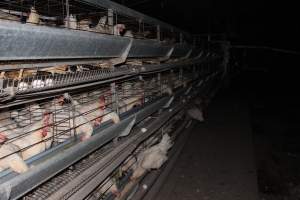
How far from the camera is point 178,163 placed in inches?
125

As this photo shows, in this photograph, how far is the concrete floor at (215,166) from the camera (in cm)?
258

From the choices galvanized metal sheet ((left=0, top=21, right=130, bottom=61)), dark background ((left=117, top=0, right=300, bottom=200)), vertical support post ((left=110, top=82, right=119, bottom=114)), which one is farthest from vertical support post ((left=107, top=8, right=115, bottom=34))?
dark background ((left=117, top=0, right=300, bottom=200))

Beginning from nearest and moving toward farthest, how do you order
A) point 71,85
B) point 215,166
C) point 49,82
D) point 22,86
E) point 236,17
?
1. point 22,86
2. point 49,82
3. point 71,85
4. point 215,166
5. point 236,17

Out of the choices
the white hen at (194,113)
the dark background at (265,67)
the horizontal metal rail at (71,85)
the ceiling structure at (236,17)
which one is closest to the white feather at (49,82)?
the horizontal metal rail at (71,85)

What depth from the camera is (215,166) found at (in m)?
3.11

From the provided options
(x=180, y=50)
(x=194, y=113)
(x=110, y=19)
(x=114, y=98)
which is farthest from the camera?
(x=194, y=113)

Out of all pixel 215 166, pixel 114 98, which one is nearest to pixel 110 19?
pixel 114 98

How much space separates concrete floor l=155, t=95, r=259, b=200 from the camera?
2.58 m

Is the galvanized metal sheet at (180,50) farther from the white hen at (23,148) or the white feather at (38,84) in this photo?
the white feather at (38,84)

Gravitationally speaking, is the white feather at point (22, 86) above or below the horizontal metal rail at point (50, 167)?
above

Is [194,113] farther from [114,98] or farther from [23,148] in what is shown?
[23,148]

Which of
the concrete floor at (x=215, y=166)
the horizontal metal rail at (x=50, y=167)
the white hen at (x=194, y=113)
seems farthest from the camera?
the white hen at (x=194, y=113)

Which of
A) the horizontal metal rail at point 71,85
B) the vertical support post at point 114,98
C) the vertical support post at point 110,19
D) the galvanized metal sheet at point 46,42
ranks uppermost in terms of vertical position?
the vertical support post at point 110,19

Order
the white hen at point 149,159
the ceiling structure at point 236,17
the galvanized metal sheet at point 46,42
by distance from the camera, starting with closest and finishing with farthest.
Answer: the galvanized metal sheet at point 46,42, the white hen at point 149,159, the ceiling structure at point 236,17
